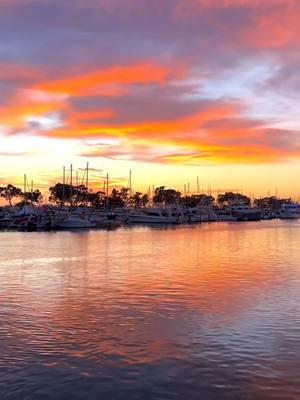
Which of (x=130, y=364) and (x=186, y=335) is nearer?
(x=130, y=364)

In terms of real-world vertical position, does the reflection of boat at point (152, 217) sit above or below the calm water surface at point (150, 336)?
above

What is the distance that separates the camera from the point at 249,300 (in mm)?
23656

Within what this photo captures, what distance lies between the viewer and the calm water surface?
12.8 meters

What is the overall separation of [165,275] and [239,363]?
61.3 feet

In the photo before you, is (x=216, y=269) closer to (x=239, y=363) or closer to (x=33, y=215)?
(x=239, y=363)

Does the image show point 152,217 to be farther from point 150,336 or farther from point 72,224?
point 150,336

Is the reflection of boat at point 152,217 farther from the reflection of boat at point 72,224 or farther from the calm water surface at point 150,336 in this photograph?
the calm water surface at point 150,336

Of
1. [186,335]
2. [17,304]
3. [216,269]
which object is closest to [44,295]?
[17,304]

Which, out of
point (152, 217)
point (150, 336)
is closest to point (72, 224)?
point (152, 217)

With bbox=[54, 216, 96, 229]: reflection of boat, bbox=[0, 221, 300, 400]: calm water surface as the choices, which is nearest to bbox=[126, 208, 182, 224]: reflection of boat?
bbox=[54, 216, 96, 229]: reflection of boat

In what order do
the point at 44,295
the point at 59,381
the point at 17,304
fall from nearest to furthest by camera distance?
the point at 59,381
the point at 17,304
the point at 44,295

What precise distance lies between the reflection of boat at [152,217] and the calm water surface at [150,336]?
117 metres

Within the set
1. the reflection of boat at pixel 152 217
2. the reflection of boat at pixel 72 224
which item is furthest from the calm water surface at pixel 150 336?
the reflection of boat at pixel 152 217

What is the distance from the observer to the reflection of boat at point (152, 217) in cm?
15038
